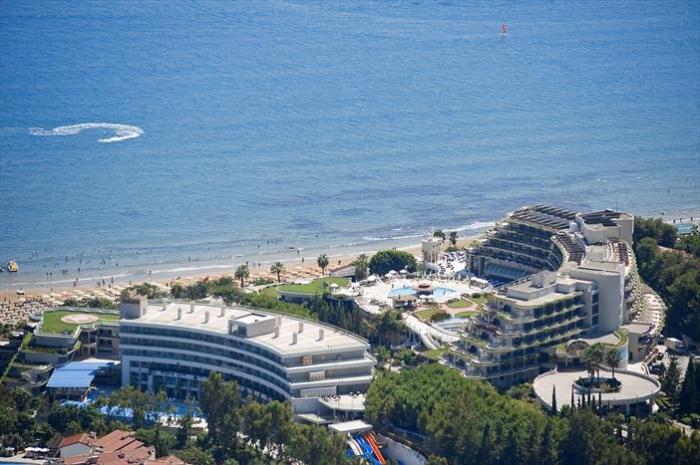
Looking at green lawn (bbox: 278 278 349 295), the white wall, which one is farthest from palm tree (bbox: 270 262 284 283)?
the white wall

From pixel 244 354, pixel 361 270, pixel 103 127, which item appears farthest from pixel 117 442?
pixel 103 127

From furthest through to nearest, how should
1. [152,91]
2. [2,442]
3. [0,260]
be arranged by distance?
[152,91], [0,260], [2,442]

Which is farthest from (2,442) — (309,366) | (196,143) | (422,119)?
(422,119)

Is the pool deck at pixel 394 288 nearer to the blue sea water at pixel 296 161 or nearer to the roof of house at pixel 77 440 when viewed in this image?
the blue sea water at pixel 296 161

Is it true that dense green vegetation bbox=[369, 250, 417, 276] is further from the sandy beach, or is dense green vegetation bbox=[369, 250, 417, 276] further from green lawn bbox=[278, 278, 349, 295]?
the sandy beach

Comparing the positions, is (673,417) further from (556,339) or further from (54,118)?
(54,118)

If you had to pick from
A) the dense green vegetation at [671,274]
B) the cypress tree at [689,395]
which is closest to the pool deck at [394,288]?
the dense green vegetation at [671,274]
